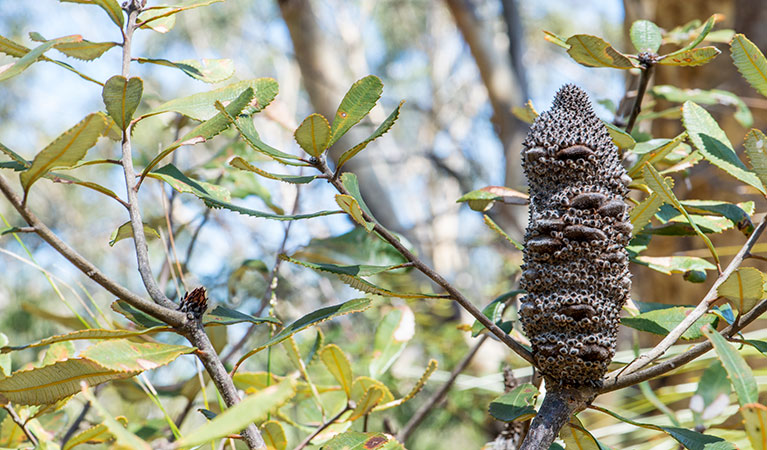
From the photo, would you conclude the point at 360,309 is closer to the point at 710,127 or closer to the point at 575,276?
the point at 575,276

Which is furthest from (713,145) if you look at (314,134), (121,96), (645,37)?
(121,96)

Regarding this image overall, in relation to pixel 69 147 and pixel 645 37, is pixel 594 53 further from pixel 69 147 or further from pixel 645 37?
pixel 69 147

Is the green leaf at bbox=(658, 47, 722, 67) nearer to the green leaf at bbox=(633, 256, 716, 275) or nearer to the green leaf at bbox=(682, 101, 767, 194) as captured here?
the green leaf at bbox=(682, 101, 767, 194)

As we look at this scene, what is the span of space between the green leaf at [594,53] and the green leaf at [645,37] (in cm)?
6

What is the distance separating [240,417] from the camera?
199 millimetres

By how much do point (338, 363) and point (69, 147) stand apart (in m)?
0.25

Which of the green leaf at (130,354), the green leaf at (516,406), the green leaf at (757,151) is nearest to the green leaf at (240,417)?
the green leaf at (130,354)

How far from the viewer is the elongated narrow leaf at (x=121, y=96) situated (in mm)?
327

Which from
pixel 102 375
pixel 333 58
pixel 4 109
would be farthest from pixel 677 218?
pixel 4 109

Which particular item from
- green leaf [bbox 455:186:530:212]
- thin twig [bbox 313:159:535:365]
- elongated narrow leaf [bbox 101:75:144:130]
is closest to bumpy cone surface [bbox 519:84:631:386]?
thin twig [bbox 313:159:535:365]

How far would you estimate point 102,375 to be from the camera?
29 cm

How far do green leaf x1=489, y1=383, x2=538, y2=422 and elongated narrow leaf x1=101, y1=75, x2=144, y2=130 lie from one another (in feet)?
0.88

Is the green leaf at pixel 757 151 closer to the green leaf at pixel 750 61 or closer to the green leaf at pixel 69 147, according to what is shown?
the green leaf at pixel 750 61

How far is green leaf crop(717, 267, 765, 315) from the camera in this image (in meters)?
0.32
